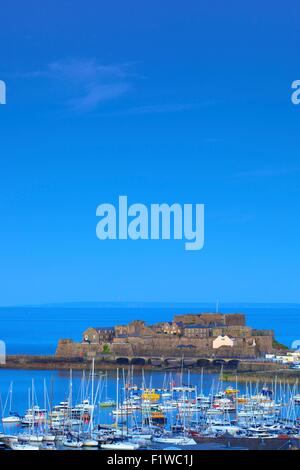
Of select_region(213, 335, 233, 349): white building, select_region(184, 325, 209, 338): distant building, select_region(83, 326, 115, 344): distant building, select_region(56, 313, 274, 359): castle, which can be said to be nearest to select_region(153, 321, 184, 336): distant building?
select_region(56, 313, 274, 359): castle

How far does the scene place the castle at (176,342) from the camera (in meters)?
17.1

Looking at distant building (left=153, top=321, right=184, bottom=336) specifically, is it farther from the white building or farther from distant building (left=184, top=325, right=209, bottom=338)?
the white building

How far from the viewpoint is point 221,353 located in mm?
17062

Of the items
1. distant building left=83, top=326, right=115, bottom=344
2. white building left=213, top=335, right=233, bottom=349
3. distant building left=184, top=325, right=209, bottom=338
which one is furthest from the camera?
distant building left=83, top=326, right=115, bottom=344

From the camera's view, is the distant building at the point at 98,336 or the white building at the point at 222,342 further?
the distant building at the point at 98,336

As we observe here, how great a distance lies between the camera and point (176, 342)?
17594 mm

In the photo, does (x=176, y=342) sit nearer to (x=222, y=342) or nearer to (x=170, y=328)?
(x=170, y=328)

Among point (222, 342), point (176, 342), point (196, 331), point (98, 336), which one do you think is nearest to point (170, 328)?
point (196, 331)

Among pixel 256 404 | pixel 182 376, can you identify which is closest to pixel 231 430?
pixel 256 404

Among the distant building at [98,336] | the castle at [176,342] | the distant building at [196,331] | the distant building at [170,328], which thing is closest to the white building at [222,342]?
the castle at [176,342]

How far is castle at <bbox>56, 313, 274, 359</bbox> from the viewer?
56.2 ft

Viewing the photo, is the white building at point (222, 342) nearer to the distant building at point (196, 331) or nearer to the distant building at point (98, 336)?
the distant building at point (196, 331)
